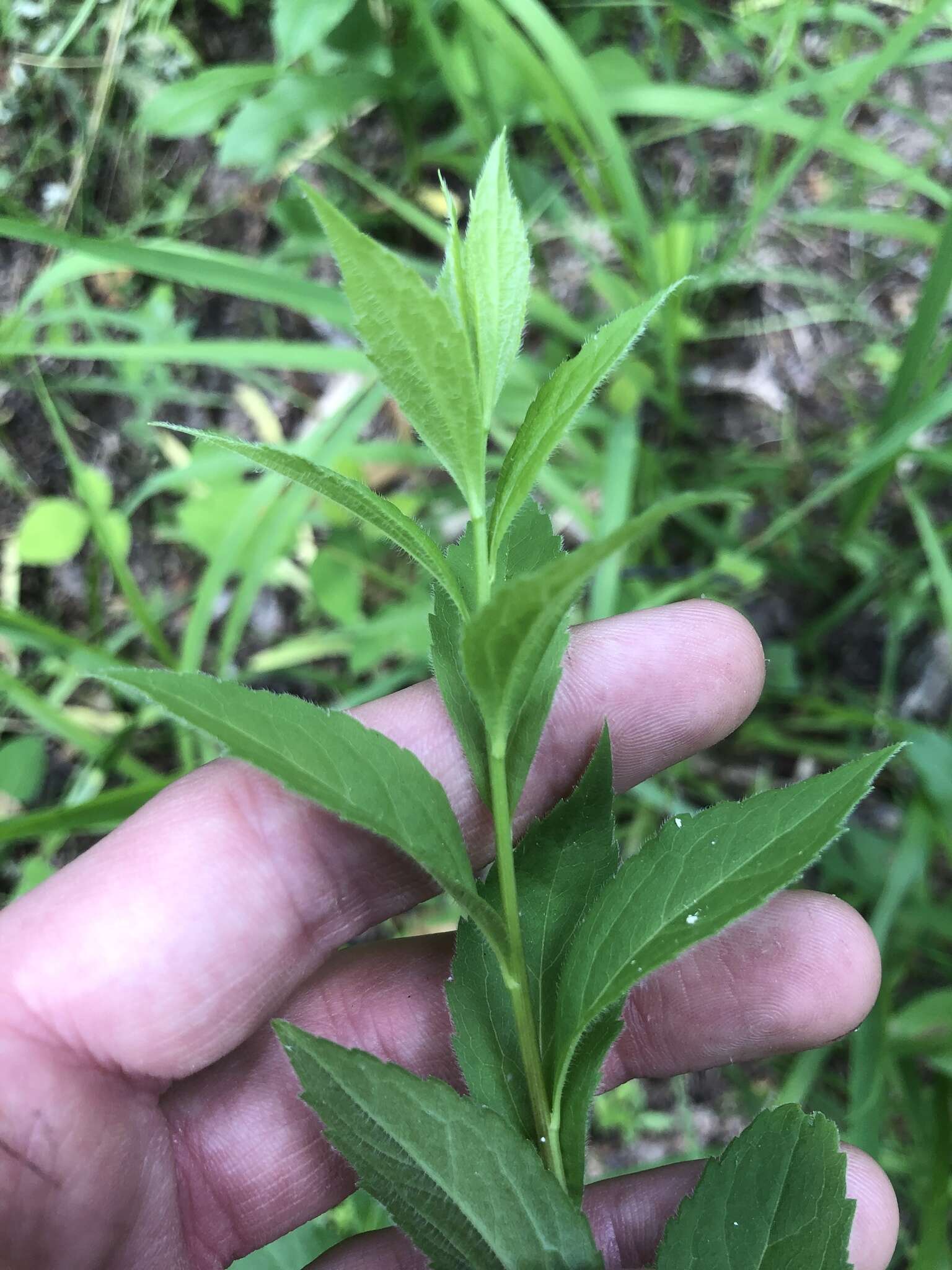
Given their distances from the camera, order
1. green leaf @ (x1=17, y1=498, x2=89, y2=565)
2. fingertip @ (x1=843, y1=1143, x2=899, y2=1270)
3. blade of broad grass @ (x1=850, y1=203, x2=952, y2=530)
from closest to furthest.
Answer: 1. fingertip @ (x1=843, y1=1143, x2=899, y2=1270)
2. blade of broad grass @ (x1=850, y1=203, x2=952, y2=530)
3. green leaf @ (x1=17, y1=498, x2=89, y2=565)

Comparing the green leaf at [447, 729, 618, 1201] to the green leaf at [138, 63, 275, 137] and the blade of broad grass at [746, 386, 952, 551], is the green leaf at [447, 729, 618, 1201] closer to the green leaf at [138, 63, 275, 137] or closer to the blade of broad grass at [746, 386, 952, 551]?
the blade of broad grass at [746, 386, 952, 551]

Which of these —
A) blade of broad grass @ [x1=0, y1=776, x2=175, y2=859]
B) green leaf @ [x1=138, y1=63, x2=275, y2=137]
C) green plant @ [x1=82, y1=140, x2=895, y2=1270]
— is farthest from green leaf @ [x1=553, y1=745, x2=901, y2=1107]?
green leaf @ [x1=138, y1=63, x2=275, y2=137]

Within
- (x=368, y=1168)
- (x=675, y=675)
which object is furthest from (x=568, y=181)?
(x=368, y=1168)

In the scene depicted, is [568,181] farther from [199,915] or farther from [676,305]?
[199,915]

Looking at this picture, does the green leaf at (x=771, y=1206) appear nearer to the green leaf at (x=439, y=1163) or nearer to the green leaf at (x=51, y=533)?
the green leaf at (x=439, y=1163)

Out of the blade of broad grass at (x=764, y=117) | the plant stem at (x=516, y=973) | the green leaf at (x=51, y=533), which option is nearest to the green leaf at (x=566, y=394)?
the plant stem at (x=516, y=973)
